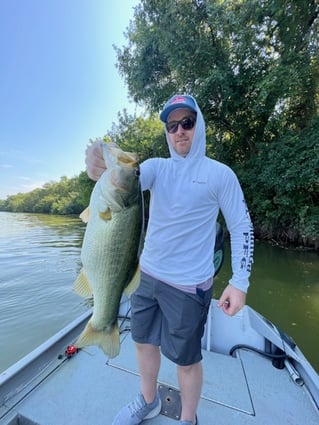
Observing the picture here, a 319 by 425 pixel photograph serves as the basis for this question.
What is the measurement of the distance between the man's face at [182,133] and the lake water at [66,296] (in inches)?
124

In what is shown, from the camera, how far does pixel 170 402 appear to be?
1.61m

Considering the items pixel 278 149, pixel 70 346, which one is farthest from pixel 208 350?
pixel 278 149

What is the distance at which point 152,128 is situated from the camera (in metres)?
17.0

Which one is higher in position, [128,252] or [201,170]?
[201,170]

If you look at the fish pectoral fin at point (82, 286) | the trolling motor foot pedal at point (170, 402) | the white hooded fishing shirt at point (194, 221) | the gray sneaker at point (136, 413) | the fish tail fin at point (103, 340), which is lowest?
the trolling motor foot pedal at point (170, 402)

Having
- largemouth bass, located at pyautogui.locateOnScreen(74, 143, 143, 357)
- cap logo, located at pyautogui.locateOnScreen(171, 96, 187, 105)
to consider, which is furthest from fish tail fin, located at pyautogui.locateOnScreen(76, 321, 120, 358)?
cap logo, located at pyautogui.locateOnScreen(171, 96, 187, 105)

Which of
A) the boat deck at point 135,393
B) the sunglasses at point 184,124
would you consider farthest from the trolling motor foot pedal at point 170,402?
the sunglasses at point 184,124

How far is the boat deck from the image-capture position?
4.91 feet

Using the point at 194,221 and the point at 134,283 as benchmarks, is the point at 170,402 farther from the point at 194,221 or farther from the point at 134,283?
the point at 194,221

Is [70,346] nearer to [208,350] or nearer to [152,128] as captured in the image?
[208,350]

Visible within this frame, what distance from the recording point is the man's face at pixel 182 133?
132 centimetres

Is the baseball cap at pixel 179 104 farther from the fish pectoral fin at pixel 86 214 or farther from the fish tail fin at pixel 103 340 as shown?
the fish tail fin at pixel 103 340

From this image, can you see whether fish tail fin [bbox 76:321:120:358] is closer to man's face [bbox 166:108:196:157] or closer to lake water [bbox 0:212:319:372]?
man's face [bbox 166:108:196:157]

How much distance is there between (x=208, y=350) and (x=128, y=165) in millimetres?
1931
